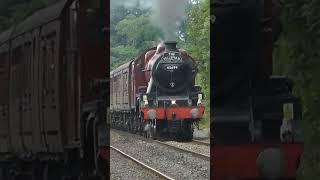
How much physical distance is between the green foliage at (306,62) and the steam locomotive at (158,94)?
2.61 feet

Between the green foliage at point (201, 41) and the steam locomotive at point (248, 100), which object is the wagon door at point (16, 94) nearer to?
the green foliage at point (201, 41)

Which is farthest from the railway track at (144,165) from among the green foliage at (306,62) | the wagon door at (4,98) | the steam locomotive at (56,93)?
the wagon door at (4,98)

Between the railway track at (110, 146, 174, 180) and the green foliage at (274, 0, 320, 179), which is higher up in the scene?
the green foliage at (274, 0, 320, 179)

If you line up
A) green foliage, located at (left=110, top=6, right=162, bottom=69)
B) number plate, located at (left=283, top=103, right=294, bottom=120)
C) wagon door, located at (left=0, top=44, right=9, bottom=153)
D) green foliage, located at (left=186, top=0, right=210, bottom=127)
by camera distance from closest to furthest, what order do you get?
number plate, located at (left=283, top=103, right=294, bottom=120), green foliage, located at (left=186, top=0, right=210, bottom=127), green foliage, located at (left=110, top=6, right=162, bottom=69), wagon door, located at (left=0, top=44, right=9, bottom=153)

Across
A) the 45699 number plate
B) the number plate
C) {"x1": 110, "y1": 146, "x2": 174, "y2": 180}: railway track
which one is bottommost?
{"x1": 110, "y1": 146, "x2": 174, "y2": 180}: railway track

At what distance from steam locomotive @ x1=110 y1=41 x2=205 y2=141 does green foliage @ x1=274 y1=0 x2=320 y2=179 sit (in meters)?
0.79

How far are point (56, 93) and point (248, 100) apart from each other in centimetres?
202

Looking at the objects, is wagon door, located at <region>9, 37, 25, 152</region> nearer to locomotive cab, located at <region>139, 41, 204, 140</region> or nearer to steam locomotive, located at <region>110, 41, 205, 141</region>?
steam locomotive, located at <region>110, 41, 205, 141</region>

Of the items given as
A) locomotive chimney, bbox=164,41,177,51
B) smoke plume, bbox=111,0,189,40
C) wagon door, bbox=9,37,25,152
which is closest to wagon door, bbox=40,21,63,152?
wagon door, bbox=9,37,25,152

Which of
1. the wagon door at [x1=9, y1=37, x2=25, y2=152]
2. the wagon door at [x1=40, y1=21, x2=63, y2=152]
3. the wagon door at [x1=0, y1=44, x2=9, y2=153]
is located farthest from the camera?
the wagon door at [x1=0, y1=44, x2=9, y2=153]

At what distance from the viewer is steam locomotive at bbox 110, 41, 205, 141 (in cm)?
536

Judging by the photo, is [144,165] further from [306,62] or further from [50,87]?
[306,62]

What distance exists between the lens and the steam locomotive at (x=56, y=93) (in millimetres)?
5535

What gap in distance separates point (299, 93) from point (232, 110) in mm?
557
